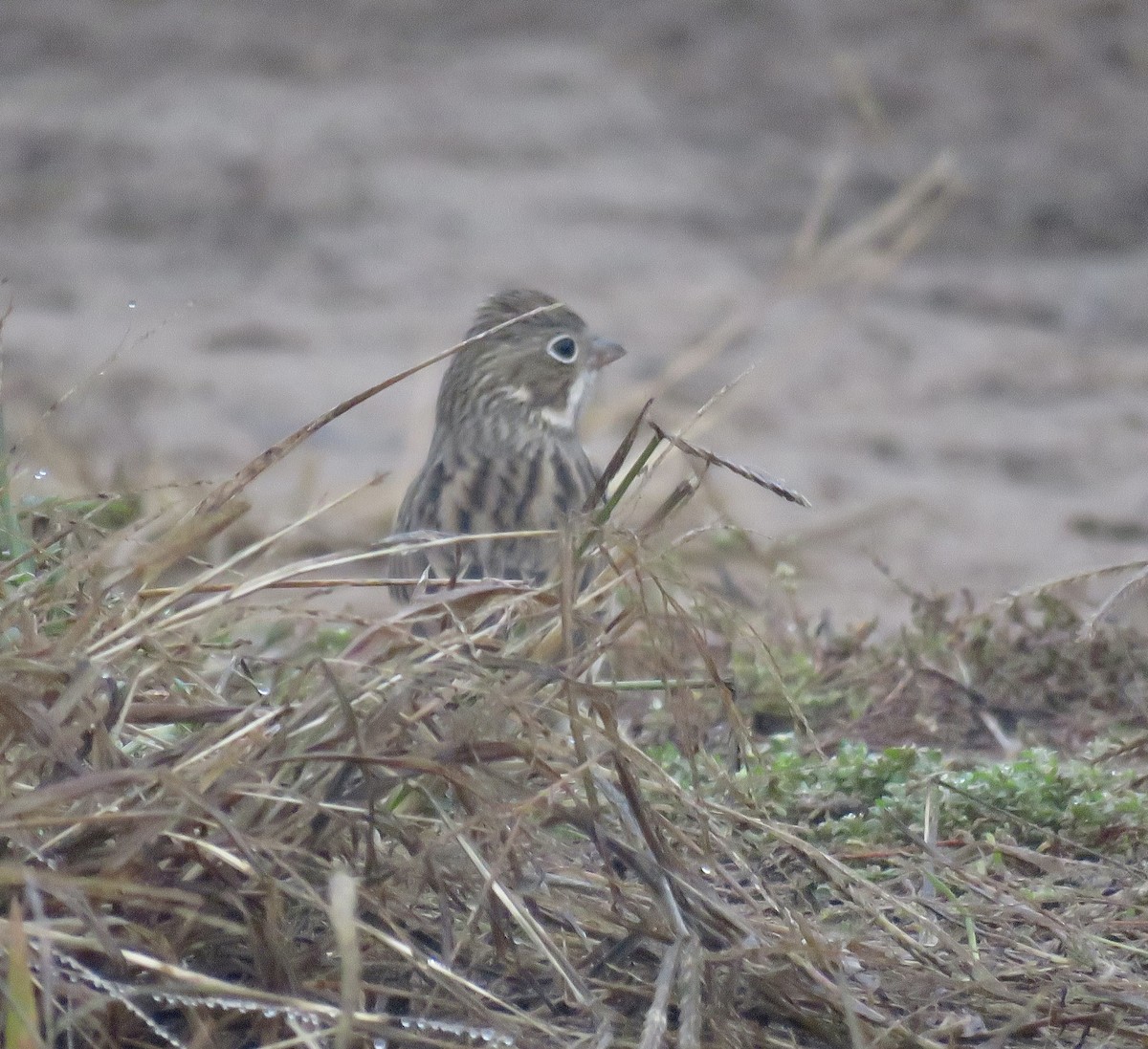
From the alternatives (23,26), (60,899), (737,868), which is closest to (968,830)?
(737,868)

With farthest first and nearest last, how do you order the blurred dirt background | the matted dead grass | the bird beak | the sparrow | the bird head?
the blurred dirt background, the bird beak, the bird head, the sparrow, the matted dead grass

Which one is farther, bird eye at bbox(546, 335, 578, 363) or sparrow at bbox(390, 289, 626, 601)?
bird eye at bbox(546, 335, 578, 363)

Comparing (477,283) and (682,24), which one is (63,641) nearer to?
(477,283)

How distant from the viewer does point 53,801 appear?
2.85m

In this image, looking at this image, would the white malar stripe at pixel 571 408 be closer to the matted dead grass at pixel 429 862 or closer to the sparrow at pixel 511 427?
the sparrow at pixel 511 427

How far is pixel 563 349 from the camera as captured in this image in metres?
6.51

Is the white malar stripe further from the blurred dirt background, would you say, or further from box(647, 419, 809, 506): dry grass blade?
box(647, 419, 809, 506): dry grass blade

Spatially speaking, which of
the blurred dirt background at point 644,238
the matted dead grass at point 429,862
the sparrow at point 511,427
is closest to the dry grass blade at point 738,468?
the matted dead grass at point 429,862

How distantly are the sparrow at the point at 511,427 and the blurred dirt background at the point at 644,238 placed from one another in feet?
5.62

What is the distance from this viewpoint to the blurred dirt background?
945 cm

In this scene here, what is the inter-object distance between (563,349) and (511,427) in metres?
0.33

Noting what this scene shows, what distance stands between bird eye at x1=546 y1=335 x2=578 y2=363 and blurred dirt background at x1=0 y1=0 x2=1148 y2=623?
69.0 inches

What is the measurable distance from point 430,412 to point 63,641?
6792 mm

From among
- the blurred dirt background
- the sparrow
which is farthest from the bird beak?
the blurred dirt background
